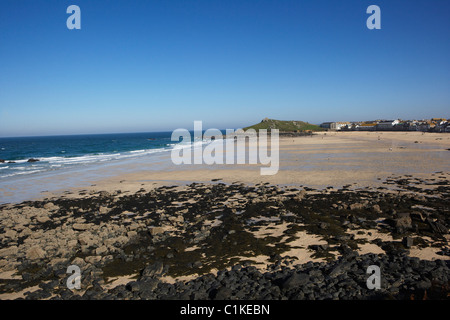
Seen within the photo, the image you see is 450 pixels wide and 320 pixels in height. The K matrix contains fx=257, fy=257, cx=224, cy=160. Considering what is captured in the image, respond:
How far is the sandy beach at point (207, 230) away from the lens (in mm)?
6562

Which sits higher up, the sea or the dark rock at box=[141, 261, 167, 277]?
the sea

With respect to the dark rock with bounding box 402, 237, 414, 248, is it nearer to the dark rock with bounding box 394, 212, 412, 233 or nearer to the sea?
the dark rock with bounding box 394, 212, 412, 233

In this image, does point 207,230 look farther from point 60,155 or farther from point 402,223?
point 60,155

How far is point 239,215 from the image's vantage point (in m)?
10.7

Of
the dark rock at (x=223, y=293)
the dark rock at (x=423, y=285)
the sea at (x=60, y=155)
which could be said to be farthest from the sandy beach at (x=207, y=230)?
the sea at (x=60, y=155)

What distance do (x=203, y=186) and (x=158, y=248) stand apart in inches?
344

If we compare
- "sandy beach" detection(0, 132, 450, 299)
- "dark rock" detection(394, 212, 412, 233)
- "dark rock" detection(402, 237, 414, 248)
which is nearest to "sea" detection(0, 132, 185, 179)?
"sandy beach" detection(0, 132, 450, 299)

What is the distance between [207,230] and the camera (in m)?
9.13

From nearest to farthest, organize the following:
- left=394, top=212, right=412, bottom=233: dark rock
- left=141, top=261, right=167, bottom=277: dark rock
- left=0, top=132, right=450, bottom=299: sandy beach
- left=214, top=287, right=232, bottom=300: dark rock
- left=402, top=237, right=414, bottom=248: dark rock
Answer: left=214, top=287, right=232, bottom=300: dark rock, left=141, top=261, right=167, bottom=277: dark rock, left=0, top=132, right=450, bottom=299: sandy beach, left=402, top=237, right=414, bottom=248: dark rock, left=394, top=212, right=412, bottom=233: dark rock

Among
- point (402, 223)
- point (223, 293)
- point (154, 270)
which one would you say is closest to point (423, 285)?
point (402, 223)

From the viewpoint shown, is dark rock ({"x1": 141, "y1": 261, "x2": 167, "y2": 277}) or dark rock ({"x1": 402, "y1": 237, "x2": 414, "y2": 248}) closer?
dark rock ({"x1": 141, "y1": 261, "x2": 167, "y2": 277})

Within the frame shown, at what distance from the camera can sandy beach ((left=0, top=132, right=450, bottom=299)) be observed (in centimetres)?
656

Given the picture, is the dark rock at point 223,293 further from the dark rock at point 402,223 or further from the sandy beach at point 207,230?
the dark rock at point 402,223
